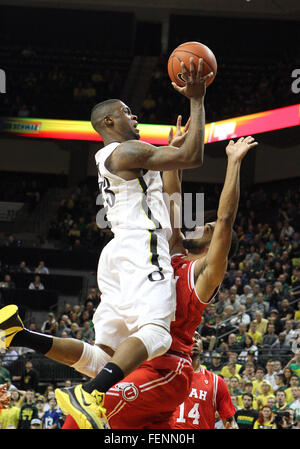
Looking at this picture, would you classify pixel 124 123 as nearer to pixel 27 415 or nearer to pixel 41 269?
pixel 27 415

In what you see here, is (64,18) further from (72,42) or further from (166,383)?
(166,383)

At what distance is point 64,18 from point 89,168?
256 inches

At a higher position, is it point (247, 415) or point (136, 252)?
point (136, 252)

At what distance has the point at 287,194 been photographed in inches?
847

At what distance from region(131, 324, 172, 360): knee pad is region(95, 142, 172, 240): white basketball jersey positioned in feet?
2.15

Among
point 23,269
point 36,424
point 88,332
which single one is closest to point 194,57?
point 36,424

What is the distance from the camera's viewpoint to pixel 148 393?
3.98m

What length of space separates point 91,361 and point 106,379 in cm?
41

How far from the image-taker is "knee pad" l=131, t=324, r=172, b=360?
3772 mm

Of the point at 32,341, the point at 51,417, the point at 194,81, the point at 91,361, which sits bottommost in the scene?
the point at 51,417

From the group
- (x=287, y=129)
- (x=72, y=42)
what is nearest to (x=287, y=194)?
(x=287, y=129)

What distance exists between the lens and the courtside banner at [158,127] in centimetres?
1930

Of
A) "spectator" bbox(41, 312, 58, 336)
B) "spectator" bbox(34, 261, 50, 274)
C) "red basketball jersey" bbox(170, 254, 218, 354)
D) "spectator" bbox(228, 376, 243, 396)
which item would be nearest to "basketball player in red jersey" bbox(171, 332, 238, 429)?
"red basketball jersey" bbox(170, 254, 218, 354)
